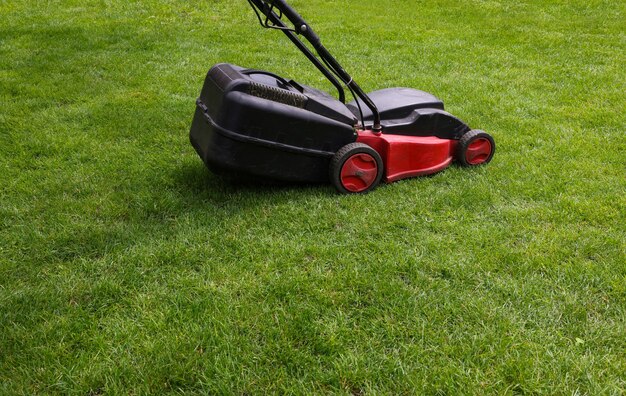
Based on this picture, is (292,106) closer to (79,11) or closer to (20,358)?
(20,358)

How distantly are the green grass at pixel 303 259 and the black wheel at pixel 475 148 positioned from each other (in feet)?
0.28

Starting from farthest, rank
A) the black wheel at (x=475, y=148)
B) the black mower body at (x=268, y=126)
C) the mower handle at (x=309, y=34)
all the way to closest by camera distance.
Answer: the black wheel at (x=475, y=148) < the mower handle at (x=309, y=34) < the black mower body at (x=268, y=126)

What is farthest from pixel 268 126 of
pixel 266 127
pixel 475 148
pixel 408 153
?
pixel 475 148

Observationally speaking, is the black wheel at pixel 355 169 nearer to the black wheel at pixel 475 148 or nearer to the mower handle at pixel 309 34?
the mower handle at pixel 309 34

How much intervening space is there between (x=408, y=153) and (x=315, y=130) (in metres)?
0.65

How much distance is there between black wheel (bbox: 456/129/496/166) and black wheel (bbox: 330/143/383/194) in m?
0.65

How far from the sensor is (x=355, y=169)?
3.19m

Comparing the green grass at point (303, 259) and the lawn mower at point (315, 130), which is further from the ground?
the lawn mower at point (315, 130)

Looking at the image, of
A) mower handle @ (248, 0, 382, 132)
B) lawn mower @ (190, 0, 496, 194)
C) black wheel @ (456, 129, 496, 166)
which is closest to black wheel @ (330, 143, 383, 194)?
lawn mower @ (190, 0, 496, 194)

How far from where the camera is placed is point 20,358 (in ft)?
6.69

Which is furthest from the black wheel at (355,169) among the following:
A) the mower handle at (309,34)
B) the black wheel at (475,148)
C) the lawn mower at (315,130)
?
the black wheel at (475,148)

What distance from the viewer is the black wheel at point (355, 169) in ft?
10.3

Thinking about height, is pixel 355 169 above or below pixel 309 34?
below

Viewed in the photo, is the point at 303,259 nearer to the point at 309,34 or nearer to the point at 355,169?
the point at 355,169
